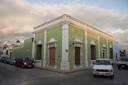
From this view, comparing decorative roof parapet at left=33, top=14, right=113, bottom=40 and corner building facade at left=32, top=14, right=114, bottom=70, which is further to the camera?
decorative roof parapet at left=33, top=14, right=113, bottom=40

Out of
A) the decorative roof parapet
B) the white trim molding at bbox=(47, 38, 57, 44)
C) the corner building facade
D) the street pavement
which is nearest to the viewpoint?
the street pavement

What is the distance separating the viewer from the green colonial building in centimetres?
1304

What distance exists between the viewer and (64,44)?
1284 centimetres

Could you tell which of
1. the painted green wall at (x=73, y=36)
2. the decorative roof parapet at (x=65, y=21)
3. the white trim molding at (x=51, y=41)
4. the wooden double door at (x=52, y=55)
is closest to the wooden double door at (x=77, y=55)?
the painted green wall at (x=73, y=36)

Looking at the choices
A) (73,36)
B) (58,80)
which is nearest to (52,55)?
(73,36)

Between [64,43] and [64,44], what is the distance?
0.13m

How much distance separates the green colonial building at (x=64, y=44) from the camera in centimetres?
1304

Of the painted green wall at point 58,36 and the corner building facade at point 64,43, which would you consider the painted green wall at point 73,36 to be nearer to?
the corner building facade at point 64,43

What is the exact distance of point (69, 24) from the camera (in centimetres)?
1356

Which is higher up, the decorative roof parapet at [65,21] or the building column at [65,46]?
the decorative roof parapet at [65,21]

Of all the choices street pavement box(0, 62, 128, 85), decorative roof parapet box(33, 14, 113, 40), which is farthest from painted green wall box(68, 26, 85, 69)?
street pavement box(0, 62, 128, 85)

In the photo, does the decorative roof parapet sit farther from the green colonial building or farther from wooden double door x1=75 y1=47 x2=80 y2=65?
wooden double door x1=75 y1=47 x2=80 y2=65

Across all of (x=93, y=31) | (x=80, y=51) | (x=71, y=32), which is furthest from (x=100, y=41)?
(x=71, y=32)

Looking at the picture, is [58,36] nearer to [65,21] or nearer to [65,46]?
[65,46]
